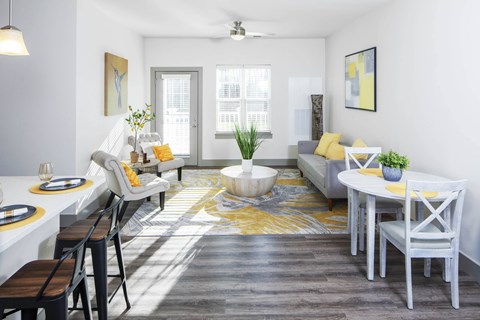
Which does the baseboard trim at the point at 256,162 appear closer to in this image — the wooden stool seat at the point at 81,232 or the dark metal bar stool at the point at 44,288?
the wooden stool seat at the point at 81,232

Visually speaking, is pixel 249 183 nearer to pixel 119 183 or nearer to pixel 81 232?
pixel 119 183

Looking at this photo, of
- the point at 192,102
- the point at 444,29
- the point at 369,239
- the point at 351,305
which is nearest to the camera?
the point at 351,305

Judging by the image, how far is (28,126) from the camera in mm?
4105

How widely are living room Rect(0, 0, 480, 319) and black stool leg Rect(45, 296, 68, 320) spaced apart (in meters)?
0.93

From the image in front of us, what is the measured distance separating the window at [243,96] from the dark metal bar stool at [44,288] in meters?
6.32

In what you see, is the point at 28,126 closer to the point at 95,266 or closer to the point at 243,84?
the point at 95,266

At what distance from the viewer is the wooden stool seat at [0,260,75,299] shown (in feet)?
4.87

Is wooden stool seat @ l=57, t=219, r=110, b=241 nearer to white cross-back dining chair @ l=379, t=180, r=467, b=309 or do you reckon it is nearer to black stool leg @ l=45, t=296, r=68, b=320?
black stool leg @ l=45, t=296, r=68, b=320

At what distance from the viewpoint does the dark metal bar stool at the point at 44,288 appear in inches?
57.1

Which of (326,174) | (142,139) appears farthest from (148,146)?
(326,174)

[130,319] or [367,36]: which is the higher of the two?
[367,36]

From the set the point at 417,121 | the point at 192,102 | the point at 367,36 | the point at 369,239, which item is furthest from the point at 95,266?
the point at 192,102

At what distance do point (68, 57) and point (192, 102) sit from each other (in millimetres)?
3826

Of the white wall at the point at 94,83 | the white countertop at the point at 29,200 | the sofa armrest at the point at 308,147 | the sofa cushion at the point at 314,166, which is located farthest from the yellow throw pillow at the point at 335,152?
the white countertop at the point at 29,200
